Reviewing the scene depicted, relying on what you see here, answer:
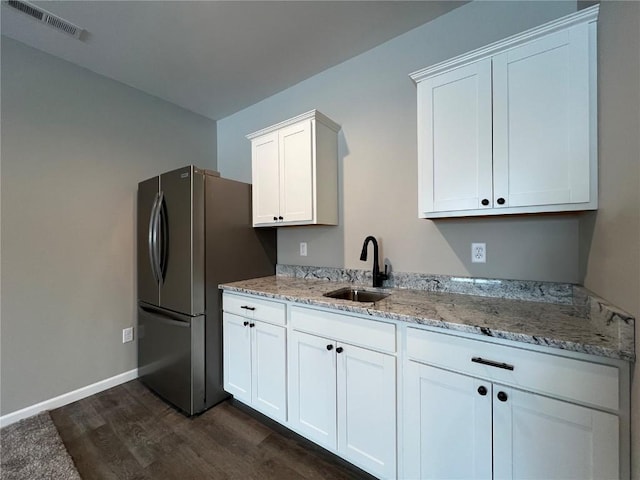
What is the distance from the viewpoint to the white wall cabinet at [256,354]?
1.68 metres

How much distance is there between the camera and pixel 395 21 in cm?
176

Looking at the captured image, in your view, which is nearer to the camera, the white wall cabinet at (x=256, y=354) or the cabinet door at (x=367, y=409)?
the cabinet door at (x=367, y=409)

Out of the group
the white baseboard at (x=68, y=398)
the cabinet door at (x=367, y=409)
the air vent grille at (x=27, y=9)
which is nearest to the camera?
the cabinet door at (x=367, y=409)

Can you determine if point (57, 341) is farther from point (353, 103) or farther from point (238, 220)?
point (353, 103)

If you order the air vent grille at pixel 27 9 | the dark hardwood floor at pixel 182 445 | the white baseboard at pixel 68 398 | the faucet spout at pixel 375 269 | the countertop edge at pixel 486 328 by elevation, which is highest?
the air vent grille at pixel 27 9

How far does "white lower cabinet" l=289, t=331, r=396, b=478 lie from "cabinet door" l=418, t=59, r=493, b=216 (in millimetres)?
894

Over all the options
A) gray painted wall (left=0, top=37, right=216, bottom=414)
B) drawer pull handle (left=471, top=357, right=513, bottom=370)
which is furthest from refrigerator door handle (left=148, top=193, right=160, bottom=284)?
drawer pull handle (left=471, top=357, right=513, bottom=370)

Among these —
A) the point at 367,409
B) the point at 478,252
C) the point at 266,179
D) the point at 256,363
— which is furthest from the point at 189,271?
the point at 478,252

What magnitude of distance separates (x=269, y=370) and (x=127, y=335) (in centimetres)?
159

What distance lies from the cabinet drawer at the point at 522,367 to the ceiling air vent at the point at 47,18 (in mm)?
2831

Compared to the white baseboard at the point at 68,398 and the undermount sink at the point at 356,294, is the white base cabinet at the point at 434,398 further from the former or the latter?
the white baseboard at the point at 68,398

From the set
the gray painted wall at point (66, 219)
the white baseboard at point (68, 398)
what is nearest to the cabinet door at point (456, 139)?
the gray painted wall at point (66, 219)

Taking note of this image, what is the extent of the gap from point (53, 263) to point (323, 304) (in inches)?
85.1

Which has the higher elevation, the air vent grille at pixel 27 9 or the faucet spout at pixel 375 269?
the air vent grille at pixel 27 9
